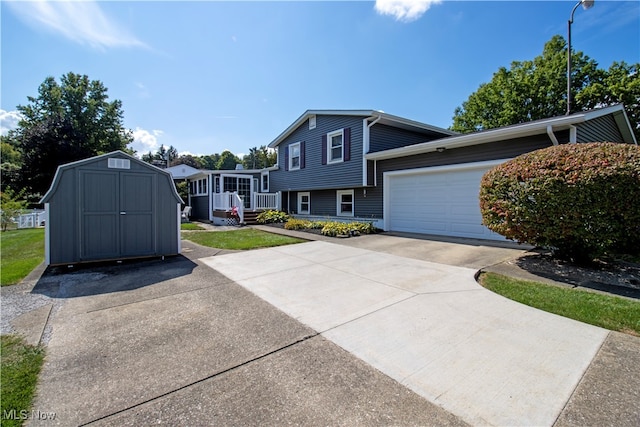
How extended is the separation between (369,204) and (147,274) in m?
9.27

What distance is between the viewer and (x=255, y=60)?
1023 centimetres

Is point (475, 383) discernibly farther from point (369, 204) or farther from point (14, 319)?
point (369, 204)

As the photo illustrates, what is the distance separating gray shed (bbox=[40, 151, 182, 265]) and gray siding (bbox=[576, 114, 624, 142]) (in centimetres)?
1115

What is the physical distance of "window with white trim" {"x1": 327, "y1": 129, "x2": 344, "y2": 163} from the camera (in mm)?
13187

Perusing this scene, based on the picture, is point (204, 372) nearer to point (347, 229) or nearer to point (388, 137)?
point (347, 229)

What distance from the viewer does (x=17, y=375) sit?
2.31m

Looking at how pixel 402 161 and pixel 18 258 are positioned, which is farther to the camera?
pixel 402 161

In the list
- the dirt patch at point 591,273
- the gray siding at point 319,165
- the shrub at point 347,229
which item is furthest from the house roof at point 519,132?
the dirt patch at point 591,273

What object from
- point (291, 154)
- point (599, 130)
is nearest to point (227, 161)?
point (291, 154)

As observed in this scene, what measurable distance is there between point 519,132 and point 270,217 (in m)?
A: 11.8

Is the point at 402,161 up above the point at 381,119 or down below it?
below

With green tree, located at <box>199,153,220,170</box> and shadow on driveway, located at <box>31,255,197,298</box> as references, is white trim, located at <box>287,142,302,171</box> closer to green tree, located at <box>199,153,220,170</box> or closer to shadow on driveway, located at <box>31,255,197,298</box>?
shadow on driveway, located at <box>31,255,197,298</box>

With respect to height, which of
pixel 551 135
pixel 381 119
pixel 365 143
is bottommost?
pixel 551 135

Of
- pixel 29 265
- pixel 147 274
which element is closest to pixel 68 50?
pixel 29 265
